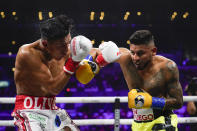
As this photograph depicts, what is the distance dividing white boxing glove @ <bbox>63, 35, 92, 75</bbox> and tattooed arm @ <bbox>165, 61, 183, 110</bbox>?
0.76 m

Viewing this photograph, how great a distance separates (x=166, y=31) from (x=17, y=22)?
17.9 ft

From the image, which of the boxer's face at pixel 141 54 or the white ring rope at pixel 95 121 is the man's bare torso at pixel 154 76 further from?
the white ring rope at pixel 95 121

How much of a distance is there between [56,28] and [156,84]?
94cm

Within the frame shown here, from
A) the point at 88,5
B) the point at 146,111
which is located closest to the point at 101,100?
the point at 146,111

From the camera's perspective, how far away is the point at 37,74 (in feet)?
5.93

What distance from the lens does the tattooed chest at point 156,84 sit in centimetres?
211

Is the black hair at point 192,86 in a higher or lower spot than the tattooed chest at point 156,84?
lower

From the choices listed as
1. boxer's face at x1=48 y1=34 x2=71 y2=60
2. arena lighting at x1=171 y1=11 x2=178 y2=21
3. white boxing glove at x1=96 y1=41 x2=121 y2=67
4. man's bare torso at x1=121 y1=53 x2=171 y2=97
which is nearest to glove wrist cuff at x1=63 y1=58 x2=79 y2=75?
boxer's face at x1=48 y1=34 x2=71 y2=60

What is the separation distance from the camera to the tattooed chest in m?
2.11

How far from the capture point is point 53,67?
198cm

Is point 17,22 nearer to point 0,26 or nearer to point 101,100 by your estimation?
point 0,26

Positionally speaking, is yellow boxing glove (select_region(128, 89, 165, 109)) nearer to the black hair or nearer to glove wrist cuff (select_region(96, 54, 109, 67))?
glove wrist cuff (select_region(96, 54, 109, 67))

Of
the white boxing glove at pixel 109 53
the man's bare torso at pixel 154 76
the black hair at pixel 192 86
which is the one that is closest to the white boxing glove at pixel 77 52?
the white boxing glove at pixel 109 53

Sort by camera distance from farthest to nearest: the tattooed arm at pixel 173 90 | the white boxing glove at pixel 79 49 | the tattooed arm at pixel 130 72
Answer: the tattooed arm at pixel 130 72, the tattooed arm at pixel 173 90, the white boxing glove at pixel 79 49
